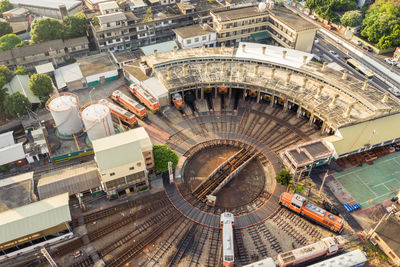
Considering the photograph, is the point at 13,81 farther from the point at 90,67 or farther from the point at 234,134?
the point at 234,134

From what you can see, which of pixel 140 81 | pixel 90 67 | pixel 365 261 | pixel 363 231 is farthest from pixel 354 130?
pixel 90 67

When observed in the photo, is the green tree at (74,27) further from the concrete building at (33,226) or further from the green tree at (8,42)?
the concrete building at (33,226)

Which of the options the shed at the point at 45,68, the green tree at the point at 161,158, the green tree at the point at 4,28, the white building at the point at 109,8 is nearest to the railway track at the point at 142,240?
the green tree at the point at 161,158

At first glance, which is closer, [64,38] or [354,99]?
[354,99]

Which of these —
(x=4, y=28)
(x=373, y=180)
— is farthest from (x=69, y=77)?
(x=373, y=180)

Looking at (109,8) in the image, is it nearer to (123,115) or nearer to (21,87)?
(21,87)

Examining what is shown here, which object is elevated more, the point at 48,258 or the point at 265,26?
the point at 265,26
